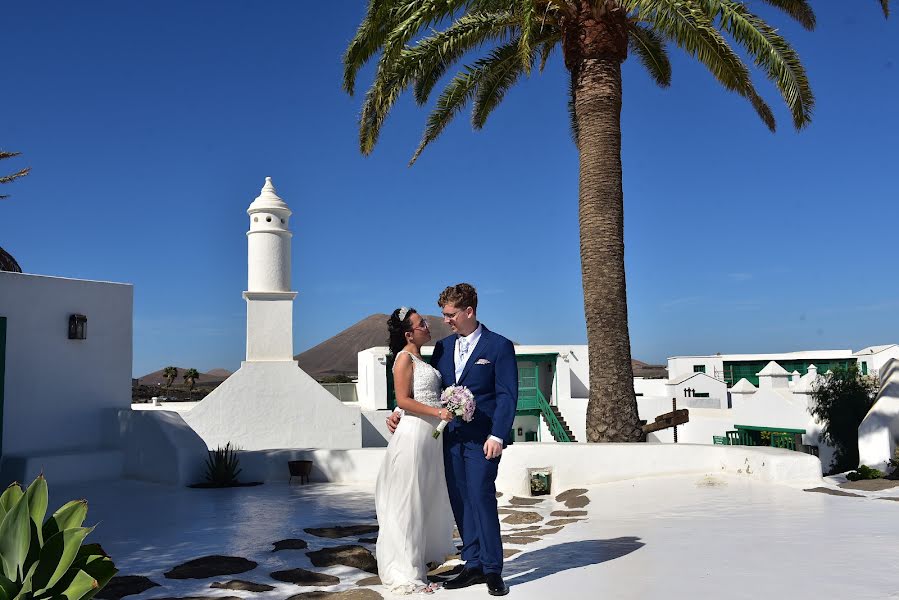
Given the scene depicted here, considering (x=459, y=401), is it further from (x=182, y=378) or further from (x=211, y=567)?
(x=182, y=378)

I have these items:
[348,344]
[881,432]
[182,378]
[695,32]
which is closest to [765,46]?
[695,32]

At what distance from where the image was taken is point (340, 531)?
7.23 metres

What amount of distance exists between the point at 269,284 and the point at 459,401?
1206cm

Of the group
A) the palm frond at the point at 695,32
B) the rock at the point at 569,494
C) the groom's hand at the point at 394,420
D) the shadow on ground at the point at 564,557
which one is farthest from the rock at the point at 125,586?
the palm frond at the point at 695,32

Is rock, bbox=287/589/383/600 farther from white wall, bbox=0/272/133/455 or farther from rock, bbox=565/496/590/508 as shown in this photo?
white wall, bbox=0/272/133/455

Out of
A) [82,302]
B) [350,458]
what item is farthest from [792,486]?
[82,302]

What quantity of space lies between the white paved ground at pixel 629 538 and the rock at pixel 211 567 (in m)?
0.11

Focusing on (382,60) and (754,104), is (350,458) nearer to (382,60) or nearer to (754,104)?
(382,60)

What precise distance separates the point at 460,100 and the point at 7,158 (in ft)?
32.0

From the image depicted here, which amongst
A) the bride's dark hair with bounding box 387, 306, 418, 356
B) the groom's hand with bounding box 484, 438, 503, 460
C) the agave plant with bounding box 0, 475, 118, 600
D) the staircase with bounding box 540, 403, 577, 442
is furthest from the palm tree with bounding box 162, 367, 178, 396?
the agave plant with bounding box 0, 475, 118, 600

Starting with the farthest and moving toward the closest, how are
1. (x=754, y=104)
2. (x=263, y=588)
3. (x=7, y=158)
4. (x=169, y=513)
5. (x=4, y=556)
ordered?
1. (x=7, y=158)
2. (x=754, y=104)
3. (x=169, y=513)
4. (x=263, y=588)
5. (x=4, y=556)

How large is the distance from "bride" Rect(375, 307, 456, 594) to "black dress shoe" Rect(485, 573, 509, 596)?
40 centimetres

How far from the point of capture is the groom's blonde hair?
521 centimetres

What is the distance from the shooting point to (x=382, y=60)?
1086 centimetres
